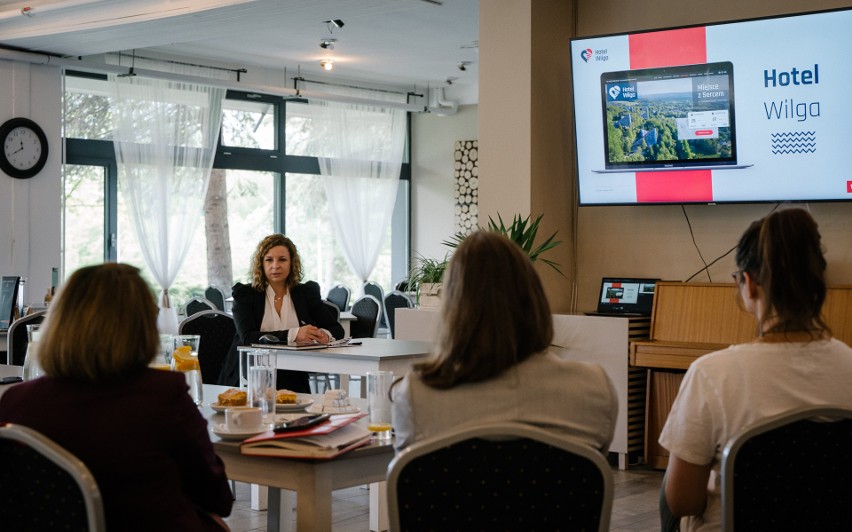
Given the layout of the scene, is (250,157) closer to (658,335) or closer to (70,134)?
(70,134)

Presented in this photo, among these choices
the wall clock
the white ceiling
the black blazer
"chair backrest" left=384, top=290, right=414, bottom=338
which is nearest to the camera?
the black blazer

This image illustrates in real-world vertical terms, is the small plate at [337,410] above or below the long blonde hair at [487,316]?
below

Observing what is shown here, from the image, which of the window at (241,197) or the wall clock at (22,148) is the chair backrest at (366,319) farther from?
the wall clock at (22,148)

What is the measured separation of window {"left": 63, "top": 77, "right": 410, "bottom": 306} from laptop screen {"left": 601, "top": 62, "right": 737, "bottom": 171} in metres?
4.84

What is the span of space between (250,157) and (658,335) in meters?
5.97

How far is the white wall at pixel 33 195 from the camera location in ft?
27.3

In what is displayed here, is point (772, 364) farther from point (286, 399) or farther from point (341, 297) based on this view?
point (341, 297)

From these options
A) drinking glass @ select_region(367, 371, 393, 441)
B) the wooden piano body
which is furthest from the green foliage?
drinking glass @ select_region(367, 371, 393, 441)

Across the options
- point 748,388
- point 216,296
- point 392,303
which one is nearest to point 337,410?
point 748,388

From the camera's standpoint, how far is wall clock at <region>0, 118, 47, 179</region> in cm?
827

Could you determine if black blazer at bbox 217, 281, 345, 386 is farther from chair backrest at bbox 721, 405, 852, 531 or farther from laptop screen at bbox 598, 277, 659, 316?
chair backrest at bbox 721, 405, 852, 531

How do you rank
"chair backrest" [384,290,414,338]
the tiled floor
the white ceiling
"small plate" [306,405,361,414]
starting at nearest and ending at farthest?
"small plate" [306,405,361,414] < the tiled floor < the white ceiling < "chair backrest" [384,290,414,338]

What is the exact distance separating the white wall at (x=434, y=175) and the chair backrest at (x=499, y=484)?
975cm

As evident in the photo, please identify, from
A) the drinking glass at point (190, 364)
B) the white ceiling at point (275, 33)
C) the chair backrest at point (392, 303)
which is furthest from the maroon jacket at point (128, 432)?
the chair backrest at point (392, 303)
